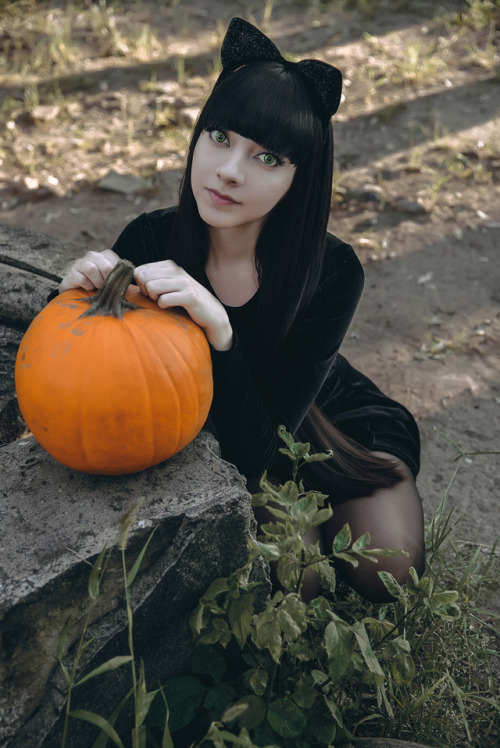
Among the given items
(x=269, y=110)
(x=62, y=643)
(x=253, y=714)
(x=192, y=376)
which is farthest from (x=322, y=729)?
(x=269, y=110)

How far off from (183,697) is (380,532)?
0.87 metres

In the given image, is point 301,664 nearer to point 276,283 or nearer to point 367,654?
point 367,654

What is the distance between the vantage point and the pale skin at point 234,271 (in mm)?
1646

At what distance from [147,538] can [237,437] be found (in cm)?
45

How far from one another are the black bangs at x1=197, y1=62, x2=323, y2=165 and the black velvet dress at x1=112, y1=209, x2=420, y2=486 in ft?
1.51

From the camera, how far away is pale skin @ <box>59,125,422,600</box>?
165cm

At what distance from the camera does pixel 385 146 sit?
17.0 feet

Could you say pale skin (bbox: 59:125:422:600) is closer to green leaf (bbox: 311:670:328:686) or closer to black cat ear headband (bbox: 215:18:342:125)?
black cat ear headband (bbox: 215:18:342:125)

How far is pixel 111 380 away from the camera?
147 centimetres

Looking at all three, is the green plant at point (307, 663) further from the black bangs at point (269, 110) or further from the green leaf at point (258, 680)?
the black bangs at point (269, 110)

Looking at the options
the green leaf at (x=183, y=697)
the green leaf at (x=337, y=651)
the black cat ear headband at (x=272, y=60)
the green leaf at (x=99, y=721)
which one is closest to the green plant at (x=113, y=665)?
the green leaf at (x=99, y=721)

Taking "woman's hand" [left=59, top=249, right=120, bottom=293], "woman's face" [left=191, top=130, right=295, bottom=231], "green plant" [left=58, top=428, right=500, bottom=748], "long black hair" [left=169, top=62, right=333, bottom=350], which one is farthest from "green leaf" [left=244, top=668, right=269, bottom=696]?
"woman's face" [left=191, top=130, right=295, bottom=231]

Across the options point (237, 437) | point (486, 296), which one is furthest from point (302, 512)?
point (486, 296)

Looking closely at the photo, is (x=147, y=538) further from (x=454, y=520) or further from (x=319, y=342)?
(x=454, y=520)
